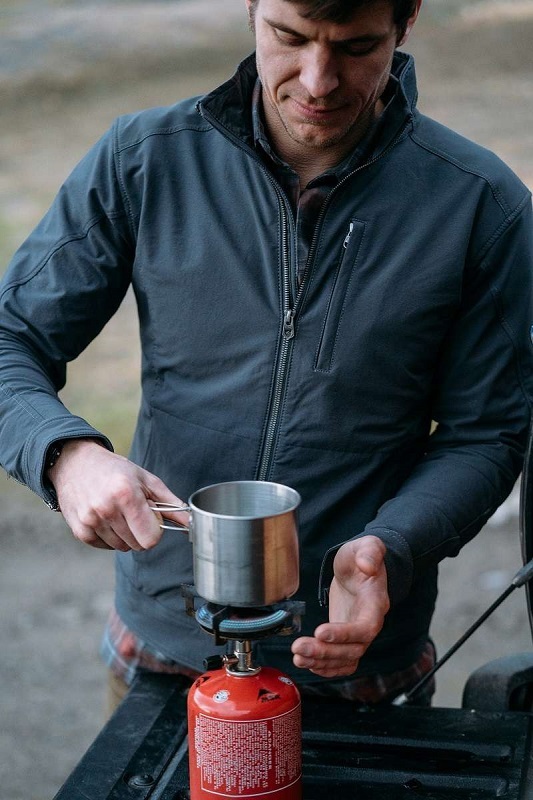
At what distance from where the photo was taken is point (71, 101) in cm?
884

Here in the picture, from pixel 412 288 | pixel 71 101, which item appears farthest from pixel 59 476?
pixel 71 101

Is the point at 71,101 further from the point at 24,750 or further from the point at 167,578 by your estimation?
the point at 167,578

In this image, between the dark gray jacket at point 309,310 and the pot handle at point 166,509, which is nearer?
the pot handle at point 166,509

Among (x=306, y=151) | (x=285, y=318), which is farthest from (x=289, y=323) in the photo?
(x=306, y=151)

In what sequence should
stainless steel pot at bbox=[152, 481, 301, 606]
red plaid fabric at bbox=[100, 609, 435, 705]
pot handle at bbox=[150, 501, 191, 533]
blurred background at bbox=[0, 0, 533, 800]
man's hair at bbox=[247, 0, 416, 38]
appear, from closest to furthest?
stainless steel pot at bbox=[152, 481, 301, 606] → pot handle at bbox=[150, 501, 191, 533] → man's hair at bbox=[247, 0, 416, 38] → red plaid fabric at bbox=[100, 609, 435, 705] → blurred background at bbox=[0, 0, 533, 800]

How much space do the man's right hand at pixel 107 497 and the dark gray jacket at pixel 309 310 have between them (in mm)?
198

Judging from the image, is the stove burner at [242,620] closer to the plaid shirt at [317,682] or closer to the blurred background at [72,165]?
the plaid shirt at [317,682]

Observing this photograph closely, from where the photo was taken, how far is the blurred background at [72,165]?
11.0 feet

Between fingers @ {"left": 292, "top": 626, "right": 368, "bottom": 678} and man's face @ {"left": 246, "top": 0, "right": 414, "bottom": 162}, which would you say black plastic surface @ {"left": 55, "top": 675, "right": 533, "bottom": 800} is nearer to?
fingers @ {"left": 292, "top": 626, "right": 368, "bottom": 678}

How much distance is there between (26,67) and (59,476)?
27.7 feet

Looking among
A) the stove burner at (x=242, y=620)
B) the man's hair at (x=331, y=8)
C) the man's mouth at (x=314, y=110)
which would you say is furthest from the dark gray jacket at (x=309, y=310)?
the stove burner at (x=242, y=620)

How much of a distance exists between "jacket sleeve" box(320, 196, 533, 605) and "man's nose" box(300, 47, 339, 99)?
0.34 meters

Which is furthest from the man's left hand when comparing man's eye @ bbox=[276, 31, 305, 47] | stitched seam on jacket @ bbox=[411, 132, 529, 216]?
man's eye @ bbox=[276, 31, 305, 47]

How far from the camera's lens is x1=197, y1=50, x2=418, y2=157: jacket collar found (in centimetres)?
160
